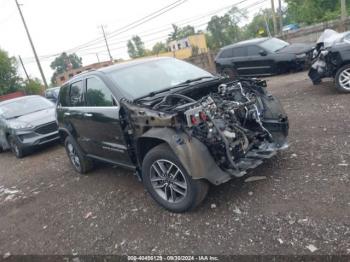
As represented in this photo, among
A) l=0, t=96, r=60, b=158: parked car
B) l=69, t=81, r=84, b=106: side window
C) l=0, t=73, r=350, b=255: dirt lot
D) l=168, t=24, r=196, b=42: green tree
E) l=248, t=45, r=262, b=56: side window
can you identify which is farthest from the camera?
l=168, t=24, r=196, b=42: green tree

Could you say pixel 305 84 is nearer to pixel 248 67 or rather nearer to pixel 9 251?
pixel 248 67

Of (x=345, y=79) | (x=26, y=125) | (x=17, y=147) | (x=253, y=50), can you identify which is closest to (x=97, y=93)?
(x=26, y=125)

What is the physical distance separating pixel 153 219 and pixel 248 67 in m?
10.1

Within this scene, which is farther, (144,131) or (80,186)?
(80,186)

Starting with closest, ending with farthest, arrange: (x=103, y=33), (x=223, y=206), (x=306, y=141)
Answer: (x=223, y=206), (x=306, y=141), (x=103, y=33)

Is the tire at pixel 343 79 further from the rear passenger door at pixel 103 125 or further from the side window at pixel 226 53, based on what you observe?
the side window at pixel 226 53

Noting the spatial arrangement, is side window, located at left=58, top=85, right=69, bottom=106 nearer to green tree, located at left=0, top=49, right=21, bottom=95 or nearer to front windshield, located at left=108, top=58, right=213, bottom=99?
front windshield, located at left=108, top=58, right=213, bottom=99

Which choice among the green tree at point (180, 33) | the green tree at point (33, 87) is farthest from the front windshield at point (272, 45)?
the green tree at point (180, 33)

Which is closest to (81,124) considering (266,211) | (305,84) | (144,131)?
(144,131)

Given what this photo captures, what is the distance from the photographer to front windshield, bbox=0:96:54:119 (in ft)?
30.1

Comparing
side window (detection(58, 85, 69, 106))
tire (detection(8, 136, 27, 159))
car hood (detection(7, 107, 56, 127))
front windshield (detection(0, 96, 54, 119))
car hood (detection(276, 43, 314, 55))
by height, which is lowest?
tire (detection(8, 136, 27, 159))

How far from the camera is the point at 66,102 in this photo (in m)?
Result: 5.86

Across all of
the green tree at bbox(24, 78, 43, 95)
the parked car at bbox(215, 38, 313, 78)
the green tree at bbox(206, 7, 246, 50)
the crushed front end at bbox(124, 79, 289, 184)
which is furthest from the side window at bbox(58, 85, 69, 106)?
the green tree at bbox(206, 7, 246, 50)

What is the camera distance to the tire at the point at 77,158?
5852 mm
